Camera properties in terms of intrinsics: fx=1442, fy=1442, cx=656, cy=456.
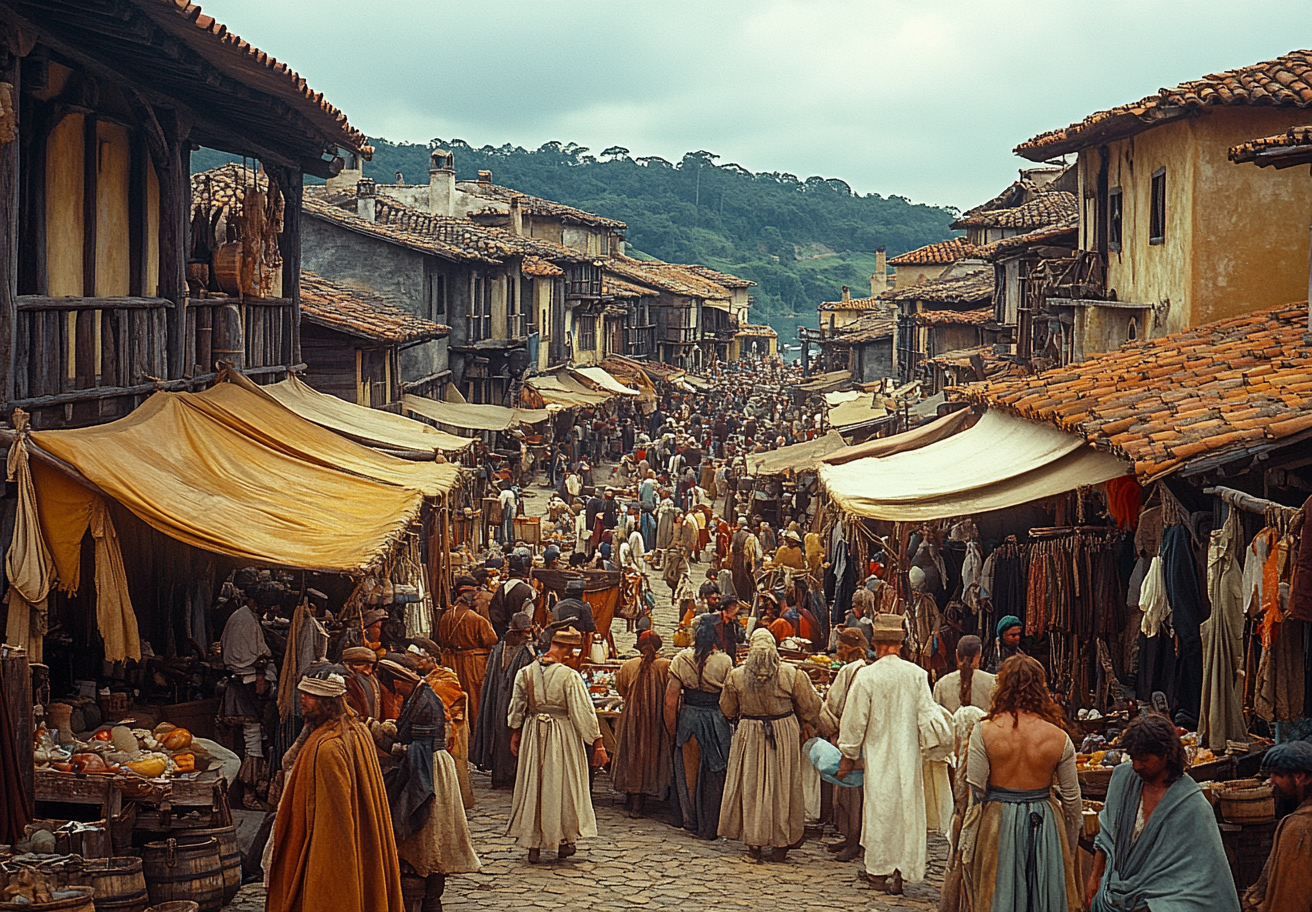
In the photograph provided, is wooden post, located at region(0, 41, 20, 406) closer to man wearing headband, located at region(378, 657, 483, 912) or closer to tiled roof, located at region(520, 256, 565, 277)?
man wearing headband, located at region(378, 657, 483, 912)

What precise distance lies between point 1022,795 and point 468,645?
22.4 feet

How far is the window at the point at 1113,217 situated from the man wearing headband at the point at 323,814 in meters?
15.2

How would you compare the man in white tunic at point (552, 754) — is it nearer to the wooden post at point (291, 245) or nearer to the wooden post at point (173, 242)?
the wooden post at point (173, 242)

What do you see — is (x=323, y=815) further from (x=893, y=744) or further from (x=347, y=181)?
(x=347, y=181)

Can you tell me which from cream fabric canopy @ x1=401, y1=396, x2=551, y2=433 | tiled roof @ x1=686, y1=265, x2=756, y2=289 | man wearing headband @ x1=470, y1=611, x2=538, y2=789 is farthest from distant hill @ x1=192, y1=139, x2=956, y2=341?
man wearing headband @ x1=470, y1=611, x2=538, y2=789

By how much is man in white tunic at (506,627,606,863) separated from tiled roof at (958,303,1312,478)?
13.7 feet

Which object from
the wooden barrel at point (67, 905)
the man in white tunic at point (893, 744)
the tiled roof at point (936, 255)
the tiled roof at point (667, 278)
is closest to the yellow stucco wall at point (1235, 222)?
the man in white tunic at point (893, 744)

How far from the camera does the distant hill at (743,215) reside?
144 meters

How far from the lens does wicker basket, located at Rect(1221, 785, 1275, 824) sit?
7859mm

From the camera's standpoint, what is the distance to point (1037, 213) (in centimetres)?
4109

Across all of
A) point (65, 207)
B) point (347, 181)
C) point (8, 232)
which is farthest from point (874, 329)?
point (8, 232)

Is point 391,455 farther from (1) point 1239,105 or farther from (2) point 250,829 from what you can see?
(1) point 1239,105

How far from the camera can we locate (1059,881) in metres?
7.21

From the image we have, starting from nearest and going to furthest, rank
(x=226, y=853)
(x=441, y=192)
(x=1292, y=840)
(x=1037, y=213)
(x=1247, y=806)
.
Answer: (x=1292, y=840) < (x=1247, y=806) < (x=226, y=853) < (x=1037, y=213) < (x=441, y=192)
